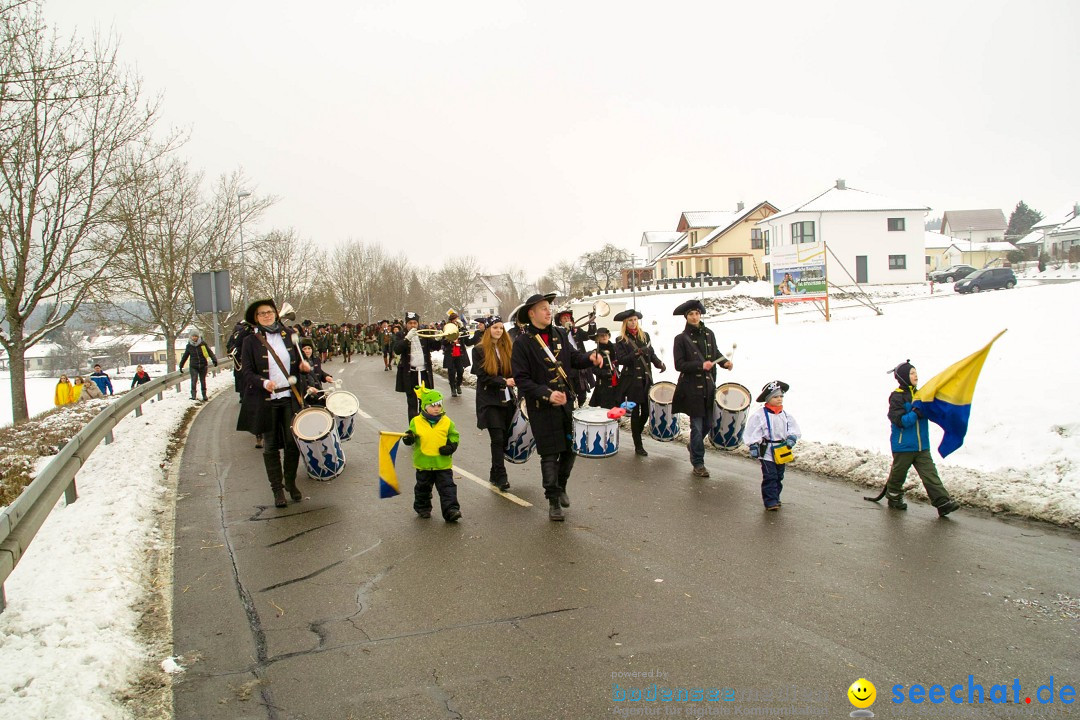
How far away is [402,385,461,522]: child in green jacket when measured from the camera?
7.00 metres

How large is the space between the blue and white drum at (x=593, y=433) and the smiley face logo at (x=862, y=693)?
3862 mm

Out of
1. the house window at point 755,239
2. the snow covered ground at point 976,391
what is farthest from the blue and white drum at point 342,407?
the house window at point 755,239

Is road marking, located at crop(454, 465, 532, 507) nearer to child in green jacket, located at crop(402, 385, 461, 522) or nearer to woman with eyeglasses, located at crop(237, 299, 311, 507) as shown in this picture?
child in green jacket, located at crop(402, 385, 461, 522)

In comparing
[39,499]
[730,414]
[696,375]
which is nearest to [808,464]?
[730,414]

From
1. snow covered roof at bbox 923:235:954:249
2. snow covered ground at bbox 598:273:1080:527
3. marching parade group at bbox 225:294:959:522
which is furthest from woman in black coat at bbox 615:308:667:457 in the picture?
snow covered roof at bbox 923:235:954:249

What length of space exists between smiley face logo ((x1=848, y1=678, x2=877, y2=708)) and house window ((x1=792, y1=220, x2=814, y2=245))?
54.7 m

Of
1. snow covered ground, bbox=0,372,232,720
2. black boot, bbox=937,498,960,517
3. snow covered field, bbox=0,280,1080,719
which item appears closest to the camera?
snow covered ground, bbox=0,372,232,720

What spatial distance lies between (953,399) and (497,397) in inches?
A: 182

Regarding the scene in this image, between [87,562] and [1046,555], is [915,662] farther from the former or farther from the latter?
[87,562]

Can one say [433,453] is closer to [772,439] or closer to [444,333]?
[772,439]

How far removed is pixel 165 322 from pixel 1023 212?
Result: 13002 centimetres

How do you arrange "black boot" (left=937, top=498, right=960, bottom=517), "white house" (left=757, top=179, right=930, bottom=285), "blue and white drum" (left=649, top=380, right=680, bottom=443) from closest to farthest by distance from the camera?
"black boot" (left=937, top=498, right=960, bottom=517), "blue and white drum" (left=649, top=380, right=680, bottom=443), "white house" (left=757, top=179, right=930, bottom=285)

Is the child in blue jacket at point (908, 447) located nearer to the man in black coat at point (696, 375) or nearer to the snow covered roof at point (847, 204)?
the man in black coat at point (696, 375)

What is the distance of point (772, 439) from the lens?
7.21 meters
